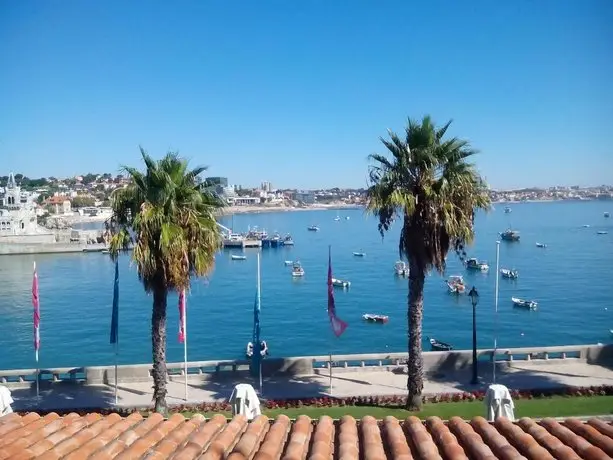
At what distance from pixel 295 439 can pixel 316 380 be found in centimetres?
1441

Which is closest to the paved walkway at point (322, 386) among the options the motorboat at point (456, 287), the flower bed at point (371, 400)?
the flower bed at point (371, 400)

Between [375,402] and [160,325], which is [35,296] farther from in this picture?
[375,402]

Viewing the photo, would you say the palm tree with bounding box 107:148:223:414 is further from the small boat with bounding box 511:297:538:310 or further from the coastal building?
the coastal building

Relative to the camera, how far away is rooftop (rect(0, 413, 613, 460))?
246 inches

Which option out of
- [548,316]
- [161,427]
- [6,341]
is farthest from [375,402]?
[548,316]

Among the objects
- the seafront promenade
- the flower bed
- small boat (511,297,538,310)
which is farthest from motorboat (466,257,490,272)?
the flower bed

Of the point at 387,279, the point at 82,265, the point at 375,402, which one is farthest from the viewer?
the point at 82,265

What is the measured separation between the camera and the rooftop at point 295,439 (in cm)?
625

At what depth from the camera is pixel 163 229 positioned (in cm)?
1451

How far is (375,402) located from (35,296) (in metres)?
12.6

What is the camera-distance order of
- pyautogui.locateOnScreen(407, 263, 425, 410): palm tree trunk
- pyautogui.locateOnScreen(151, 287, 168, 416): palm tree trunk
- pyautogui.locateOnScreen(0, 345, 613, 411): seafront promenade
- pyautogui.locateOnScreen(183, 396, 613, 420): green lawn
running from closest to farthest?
pyautogui.locateOnScreen(151, 287, 168, 416): palm tree trunk
pyautogui.locateOnScreen(183, 396, 613, 420): green lawn
pyautogui.locateOnScreen(407, 263, 425, 410): palm tree trunk
pyautogui.locateOnScreen(0, 345, 613, 411): seafront promenade

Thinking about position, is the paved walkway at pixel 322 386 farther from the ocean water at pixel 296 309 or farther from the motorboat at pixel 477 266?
the motorboat at pixel 477 266

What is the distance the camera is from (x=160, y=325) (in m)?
15.8

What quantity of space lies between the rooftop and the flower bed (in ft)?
33.9
